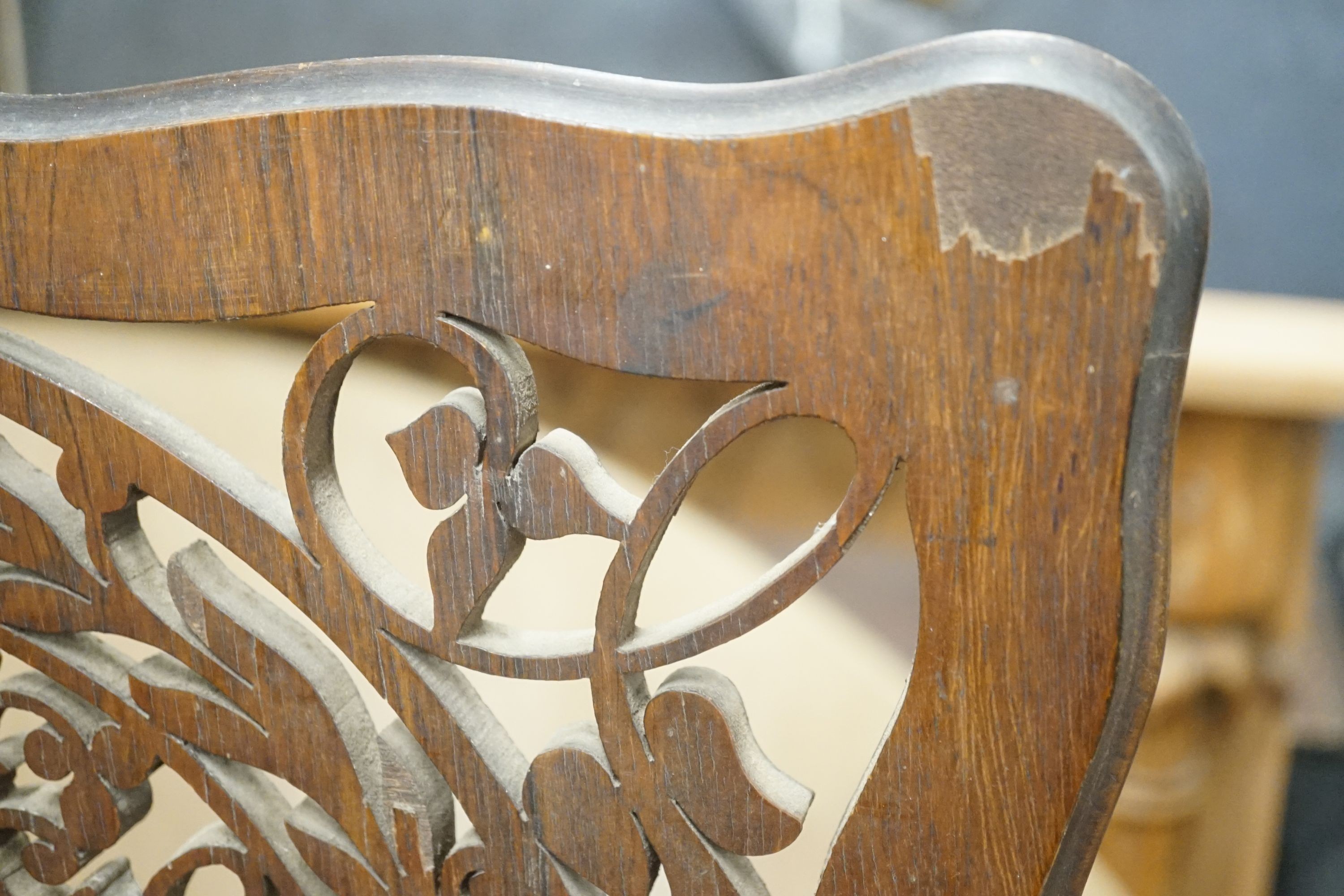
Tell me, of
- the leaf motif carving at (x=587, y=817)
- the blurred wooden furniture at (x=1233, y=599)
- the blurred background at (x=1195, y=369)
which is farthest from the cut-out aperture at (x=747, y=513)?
the leaf motif carving at (x=587, y=817)

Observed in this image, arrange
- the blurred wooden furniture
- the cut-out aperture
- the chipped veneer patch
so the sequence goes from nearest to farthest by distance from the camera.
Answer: the chipped veneer patch, the blurred wooden furniture, the cut-out aperture

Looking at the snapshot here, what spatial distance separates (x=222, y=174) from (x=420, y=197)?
0.06 meters

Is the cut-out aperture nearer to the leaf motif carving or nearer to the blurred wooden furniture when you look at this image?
the blurred wooden furniture

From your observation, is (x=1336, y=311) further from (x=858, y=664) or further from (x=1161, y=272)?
(x=1161, y=272)

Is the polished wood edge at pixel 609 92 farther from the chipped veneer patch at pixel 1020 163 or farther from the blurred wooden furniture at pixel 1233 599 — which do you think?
the blurred wooden furniture at pixel 1233 599

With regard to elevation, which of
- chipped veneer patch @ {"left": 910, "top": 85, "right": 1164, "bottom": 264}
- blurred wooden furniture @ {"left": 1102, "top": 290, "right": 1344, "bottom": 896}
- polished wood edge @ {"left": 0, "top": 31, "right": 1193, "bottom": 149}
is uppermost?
polished wood edge @ {"left": 0, "top": 31, "right": 1193, "bottom": 149}

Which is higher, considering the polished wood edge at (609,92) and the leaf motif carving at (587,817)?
the polished wood edge at (609,92)

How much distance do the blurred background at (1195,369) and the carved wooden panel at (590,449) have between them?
1.33ft

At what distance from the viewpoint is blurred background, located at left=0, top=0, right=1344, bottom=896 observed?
2.03 feet

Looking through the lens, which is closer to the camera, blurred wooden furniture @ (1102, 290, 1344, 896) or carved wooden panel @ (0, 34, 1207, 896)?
carved wooden panel @ (0, 34, 1207, 896)

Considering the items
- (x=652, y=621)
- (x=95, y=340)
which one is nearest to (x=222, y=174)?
(x=652, y=621)

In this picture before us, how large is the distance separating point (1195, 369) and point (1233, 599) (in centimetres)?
15

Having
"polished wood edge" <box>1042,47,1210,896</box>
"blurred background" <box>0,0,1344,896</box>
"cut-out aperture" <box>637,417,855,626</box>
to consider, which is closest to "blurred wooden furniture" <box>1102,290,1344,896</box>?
"blurred background" <box>0,0,1344,896</box>

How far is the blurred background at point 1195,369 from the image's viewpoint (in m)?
0.62
